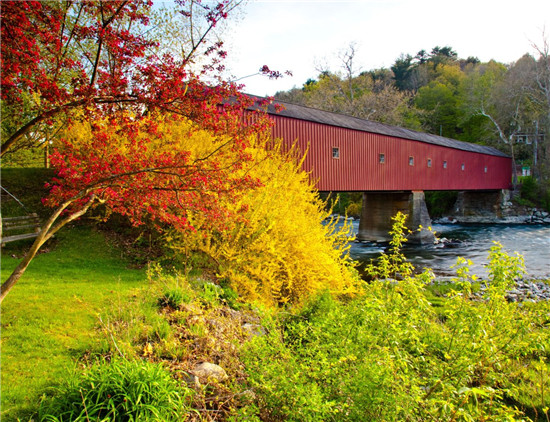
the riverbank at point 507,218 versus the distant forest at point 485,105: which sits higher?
the distant forest at point 485,105

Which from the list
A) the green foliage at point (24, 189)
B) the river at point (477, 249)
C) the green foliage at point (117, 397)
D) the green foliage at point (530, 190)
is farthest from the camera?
the green foliage at point (530, 190)

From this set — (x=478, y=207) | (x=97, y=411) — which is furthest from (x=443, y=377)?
(x=478, y=207)

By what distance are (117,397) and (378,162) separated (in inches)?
613

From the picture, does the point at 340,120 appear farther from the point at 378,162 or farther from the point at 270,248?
the point at 270,248

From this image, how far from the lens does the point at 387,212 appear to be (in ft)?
65.5

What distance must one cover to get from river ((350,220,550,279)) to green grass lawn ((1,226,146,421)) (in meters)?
9.76

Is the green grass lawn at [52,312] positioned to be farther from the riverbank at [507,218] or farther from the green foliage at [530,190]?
the green foliage at [530,190]

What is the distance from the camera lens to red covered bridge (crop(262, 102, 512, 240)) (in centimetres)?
1323

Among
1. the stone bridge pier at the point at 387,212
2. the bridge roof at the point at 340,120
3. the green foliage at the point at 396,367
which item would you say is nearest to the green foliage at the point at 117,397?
the green foliage at the point at 396,367

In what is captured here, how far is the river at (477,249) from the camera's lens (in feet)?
41.7

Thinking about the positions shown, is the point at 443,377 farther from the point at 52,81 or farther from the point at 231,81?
the point at 52,81

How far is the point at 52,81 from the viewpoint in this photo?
2902 millimetres

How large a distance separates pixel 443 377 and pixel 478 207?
2937 cm

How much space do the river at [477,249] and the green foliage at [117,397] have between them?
36.0 feet
